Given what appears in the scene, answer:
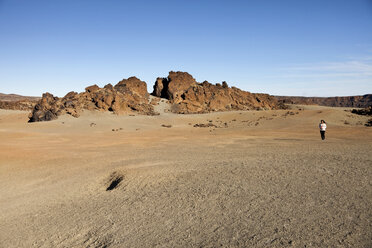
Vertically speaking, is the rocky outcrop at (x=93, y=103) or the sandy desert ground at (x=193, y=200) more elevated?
the rocky outcrop at (x=93, y=103)

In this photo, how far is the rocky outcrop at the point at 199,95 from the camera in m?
46.2

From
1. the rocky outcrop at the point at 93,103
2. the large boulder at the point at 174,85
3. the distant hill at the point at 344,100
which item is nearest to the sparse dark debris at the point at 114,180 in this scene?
the rocky outcrop at the point at 93,103

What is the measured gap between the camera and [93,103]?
3719 centimetres

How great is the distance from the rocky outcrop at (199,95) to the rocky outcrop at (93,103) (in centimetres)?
603

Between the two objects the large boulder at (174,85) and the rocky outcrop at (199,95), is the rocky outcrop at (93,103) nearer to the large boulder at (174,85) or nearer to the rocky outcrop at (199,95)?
the large boulder at (174,85)

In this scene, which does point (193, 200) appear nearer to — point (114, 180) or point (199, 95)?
point (114, 180)

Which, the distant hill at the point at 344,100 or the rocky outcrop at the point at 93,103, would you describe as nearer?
the rocky outcrop at the point at 93,103

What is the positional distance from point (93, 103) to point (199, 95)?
17893 mm

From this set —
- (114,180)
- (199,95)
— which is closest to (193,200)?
(114,180)

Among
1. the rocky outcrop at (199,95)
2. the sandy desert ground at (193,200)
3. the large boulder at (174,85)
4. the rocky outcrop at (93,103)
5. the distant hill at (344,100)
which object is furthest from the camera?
the distant hill at (344,100)

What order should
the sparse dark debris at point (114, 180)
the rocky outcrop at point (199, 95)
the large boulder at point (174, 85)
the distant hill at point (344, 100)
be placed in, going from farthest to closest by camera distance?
the distant hill at point (344, 100), the large boulder at point (174, 85), the rocky outcrop at point (199, 95), the sparse dark debris at point (114, 180)

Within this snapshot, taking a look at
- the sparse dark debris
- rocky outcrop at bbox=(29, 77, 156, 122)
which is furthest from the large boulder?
the sparse dark debris

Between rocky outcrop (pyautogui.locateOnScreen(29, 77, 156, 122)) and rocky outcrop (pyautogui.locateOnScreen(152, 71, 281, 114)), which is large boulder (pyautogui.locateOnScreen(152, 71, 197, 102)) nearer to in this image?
rocky outcrop (pyautogui.locateOnScreen(152, 71, 281, 114))

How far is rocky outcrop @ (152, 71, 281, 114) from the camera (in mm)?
46203
